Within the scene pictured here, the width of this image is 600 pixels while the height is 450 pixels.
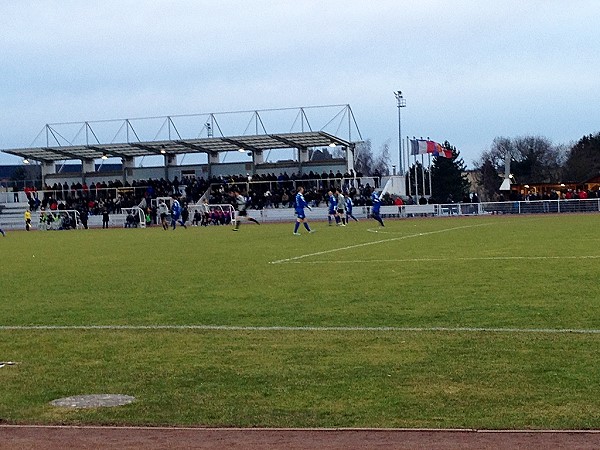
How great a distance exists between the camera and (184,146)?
3162 inches

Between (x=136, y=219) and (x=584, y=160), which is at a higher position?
(x=584, y=160)

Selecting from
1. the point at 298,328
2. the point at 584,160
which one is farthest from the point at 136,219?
the point at 584,160

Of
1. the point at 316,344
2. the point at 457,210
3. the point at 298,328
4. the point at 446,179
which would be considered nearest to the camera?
the point at 316,344

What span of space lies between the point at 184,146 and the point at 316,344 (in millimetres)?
70047

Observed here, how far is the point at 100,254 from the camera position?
1214 inches

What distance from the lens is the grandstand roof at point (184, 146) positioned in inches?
2990

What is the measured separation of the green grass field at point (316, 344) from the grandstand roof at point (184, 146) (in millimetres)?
53551

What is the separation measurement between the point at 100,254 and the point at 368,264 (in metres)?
10.9

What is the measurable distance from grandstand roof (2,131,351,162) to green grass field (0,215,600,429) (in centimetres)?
5355

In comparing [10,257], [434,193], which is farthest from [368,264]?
[434,193]

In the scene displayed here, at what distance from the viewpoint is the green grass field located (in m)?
8.11

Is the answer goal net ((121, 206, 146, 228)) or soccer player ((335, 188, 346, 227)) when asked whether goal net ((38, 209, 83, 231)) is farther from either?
soccer player ((335, 188, 346, 227))

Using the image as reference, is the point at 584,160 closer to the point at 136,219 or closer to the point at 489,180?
the point at 489,180

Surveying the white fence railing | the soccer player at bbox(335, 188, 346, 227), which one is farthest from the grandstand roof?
the soccer player at bbox(335, 188, 346, 227)
